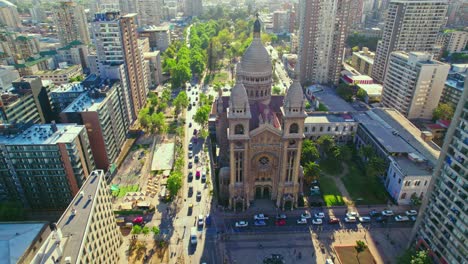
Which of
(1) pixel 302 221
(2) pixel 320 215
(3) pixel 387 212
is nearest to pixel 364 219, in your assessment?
(3) pixel 387 212

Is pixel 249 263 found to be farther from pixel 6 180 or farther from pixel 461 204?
pixel 6 180

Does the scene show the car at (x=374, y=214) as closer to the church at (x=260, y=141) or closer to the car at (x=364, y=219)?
the car at (x=364, y=219)

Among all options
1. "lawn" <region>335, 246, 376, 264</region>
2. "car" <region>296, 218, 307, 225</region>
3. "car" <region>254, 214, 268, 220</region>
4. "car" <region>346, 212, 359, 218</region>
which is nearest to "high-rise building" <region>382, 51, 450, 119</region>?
"car" <region>346, 212, 359, 218</region>

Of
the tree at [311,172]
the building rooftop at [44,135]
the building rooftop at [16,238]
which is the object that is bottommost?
the tree at [311,172]

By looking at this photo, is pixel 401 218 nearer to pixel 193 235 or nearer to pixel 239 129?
pixel 239 129

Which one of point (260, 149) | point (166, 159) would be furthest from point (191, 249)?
point (166, 159)

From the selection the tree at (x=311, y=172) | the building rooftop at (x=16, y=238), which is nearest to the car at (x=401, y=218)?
the tree at (x=311, y=172)
